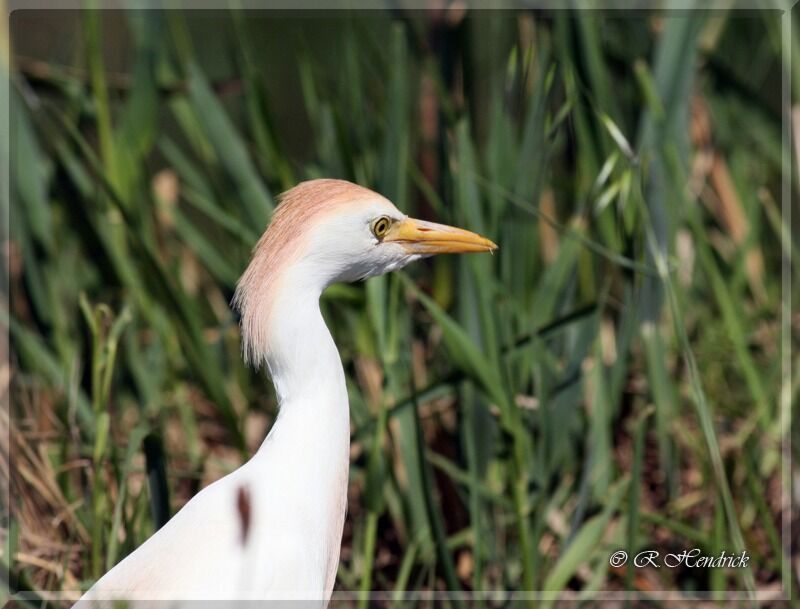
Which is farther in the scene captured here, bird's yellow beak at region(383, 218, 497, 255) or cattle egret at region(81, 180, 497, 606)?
bird's yellow beak at region(383, 218, 497, 255)

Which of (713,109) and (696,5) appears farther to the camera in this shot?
(713,109)

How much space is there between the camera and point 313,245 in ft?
4.46

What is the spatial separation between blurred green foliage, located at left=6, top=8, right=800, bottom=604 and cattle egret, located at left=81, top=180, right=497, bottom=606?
0.58 feet

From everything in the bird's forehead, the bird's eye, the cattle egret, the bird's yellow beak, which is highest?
the bird's forehead

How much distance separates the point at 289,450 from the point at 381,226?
301 mm

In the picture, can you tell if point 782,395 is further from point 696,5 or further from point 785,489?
point 696,5

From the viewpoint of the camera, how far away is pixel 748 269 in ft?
7.43

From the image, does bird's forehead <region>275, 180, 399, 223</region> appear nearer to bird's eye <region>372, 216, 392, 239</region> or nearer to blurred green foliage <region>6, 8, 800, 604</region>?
bird's eye <region>372, 216, 392, 239</region>

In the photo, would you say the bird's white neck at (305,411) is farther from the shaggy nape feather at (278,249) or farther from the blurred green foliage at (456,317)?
the blurred green foliage at (456,317)

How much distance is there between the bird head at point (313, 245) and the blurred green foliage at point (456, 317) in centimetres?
20

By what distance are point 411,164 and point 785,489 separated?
0.81 m

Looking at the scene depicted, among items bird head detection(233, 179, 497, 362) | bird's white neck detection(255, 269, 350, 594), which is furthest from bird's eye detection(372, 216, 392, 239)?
bird's white neck detection(255, 269, 350, 594)

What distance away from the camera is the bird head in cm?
135

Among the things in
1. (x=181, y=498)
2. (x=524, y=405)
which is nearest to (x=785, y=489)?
(x=524, y=405)
